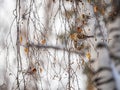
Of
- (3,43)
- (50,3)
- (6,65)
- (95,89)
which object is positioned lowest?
(95,89)

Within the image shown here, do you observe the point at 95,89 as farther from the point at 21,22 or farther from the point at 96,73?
the point at 21,22

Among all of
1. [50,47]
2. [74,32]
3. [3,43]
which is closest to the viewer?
[74,32]

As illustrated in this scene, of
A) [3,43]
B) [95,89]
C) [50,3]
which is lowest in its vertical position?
[95,89]

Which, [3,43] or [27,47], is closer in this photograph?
[27,47]

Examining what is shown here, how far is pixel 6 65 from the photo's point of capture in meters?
2.16

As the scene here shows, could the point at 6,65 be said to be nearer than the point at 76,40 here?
No

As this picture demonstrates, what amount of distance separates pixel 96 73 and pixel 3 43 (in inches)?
25.6

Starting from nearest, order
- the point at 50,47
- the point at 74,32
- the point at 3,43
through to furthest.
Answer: the point at 74,32
the point at 50,47
the point at 3,43

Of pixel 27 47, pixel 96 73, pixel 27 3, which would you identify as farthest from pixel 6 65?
pixel 96 73

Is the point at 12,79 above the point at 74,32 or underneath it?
underneath

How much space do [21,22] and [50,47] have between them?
235 millimetres

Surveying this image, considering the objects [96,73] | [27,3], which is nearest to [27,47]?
[27,3]

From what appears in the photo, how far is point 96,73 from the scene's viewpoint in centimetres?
192

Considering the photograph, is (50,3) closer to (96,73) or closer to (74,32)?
(74,32)
